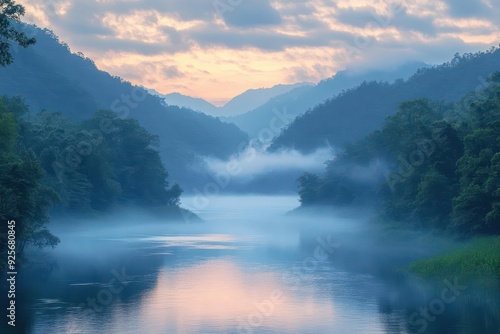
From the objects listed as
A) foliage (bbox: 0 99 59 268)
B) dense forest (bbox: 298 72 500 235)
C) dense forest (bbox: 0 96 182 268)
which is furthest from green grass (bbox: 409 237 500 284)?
dense forest (bbox: 0 96 182 268)

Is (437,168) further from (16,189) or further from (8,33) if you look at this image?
(8,33)

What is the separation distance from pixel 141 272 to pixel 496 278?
34.9 metres

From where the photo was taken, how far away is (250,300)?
62.3 meters

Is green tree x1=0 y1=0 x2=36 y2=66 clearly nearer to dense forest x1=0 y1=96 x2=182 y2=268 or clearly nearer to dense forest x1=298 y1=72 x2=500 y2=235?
dense forest x1=0 y1=96 x2=182 y2=268

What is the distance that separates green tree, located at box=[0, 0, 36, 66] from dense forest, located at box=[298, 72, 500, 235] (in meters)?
42.5

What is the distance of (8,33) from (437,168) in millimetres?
60698

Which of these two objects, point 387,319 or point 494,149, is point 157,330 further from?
point 494,149

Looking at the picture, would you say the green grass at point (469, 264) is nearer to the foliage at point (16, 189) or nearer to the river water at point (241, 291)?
the river water at point (241, 291)

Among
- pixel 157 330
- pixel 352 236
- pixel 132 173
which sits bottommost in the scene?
pixel 157 330

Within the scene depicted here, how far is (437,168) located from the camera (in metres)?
95.2

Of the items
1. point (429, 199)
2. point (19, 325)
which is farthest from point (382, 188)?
point (19, 325)

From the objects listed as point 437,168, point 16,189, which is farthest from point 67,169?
point 16,189

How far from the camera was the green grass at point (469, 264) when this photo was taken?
6006 cm

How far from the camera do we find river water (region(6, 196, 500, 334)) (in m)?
51.5
